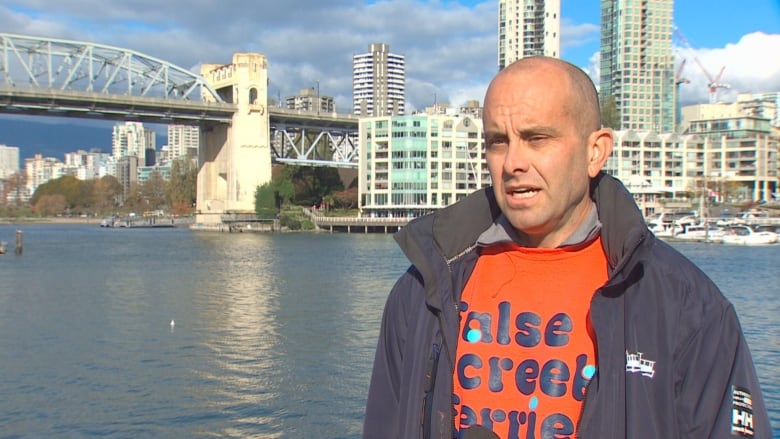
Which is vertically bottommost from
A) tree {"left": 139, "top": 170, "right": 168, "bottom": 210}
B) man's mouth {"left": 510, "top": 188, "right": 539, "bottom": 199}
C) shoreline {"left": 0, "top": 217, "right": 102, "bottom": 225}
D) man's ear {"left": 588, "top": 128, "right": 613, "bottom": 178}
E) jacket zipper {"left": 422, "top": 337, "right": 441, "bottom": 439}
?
shoreline {"left": 0, "top": 217, "right": 102, "bottom": 225}

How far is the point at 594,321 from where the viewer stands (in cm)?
175

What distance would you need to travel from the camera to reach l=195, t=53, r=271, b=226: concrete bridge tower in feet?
238

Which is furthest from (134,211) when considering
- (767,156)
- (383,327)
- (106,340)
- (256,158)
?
(383,327)

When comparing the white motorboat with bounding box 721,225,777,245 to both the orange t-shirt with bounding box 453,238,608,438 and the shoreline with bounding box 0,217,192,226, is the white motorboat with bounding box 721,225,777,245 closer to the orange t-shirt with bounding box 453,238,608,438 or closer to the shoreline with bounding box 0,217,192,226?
the orange t-shirt with bounding box 453,238,608,438

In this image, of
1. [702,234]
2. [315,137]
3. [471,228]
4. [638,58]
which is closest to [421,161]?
[315,137]

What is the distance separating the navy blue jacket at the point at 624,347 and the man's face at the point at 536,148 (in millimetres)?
133

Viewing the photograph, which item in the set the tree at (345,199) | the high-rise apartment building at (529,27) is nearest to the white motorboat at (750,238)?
the tree at (345,199)

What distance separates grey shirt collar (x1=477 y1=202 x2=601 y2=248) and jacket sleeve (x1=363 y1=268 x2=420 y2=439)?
208 millimetres

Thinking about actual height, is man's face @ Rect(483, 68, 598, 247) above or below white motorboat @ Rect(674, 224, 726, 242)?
above

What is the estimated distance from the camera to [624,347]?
172 cm

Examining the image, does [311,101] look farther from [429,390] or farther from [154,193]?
[429,390]

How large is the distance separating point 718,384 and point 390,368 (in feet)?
2.49

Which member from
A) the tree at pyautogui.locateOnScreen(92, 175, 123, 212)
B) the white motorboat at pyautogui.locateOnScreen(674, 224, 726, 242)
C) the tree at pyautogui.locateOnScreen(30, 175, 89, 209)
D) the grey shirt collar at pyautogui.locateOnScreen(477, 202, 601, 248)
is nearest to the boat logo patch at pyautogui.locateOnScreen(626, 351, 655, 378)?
the grey shirt collar at pyautogui.locateOnScreen(477, 202, 601, 248)

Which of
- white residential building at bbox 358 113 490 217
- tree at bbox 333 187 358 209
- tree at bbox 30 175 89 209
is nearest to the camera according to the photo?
white residential building at bbox 358 113 490 217
